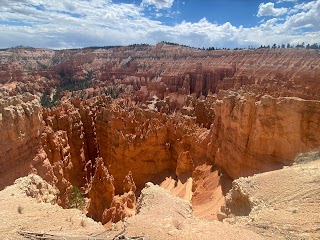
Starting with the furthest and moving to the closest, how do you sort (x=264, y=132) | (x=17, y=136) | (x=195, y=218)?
(x=264, y=132) → (x=17, y=136) → (x=195, y=218)

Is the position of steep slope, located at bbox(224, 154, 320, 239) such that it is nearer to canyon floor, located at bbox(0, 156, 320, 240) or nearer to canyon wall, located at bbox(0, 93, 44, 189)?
canyon floor, located at bbox(0, 156, 320, 240)

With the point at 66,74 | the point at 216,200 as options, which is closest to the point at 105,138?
the point at 216,200

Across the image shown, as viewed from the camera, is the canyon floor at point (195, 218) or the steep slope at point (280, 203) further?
the steep slope at point (280, 203)

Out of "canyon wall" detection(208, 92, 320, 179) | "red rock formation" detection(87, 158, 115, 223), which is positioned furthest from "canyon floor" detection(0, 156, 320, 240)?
"red rock formation" detection(87, 158, 115, 223)

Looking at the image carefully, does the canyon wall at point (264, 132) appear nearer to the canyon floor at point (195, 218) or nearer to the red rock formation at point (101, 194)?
the canyon floor at point (195, 218)

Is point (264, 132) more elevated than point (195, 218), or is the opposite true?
point (264, 132)

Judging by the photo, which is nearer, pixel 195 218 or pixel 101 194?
pixel 195 218

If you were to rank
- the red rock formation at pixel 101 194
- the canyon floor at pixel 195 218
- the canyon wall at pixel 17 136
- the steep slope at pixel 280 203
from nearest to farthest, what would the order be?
the canyon floor at pixel 195 218 < the steep slope at pixel 280 203 < the canyon wall at pixel 17 136 < the red rock formation at pixel 101 194

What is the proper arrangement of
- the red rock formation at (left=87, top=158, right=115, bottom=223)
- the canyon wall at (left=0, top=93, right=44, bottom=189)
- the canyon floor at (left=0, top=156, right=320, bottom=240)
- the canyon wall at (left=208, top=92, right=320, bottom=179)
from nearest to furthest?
1. the canyon floor at (left=0, top=156, right=320, bottom=240)
2. the canyon wall at (left=0, top=93, right=44, bottom=189)
3. the canyon wall at (left=208, top=92, right=320, bottom=179)
4. the red rock formation at (left=87, top=158, right=115, bottom=223)

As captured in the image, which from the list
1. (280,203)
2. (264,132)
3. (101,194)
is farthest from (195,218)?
(101,194)

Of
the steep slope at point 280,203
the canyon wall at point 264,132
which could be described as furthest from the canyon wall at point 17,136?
the canyon wall at point 264,132

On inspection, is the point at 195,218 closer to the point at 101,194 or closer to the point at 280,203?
the point at 280,203

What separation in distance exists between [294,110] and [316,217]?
1067cm

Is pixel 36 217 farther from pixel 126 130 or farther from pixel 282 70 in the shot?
pixel 282 70
